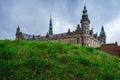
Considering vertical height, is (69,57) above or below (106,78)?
above

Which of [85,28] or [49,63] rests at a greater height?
[85,28]

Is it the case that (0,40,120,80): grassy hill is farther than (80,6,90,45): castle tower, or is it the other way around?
(80,6,90,45): castle tower

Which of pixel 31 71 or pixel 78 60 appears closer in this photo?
pixel 31 71

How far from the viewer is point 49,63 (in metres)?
7.75

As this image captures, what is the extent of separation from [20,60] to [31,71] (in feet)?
1.94

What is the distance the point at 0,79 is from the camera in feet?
22.5

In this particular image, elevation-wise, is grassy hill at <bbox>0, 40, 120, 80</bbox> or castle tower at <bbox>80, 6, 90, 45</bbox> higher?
castle tower at <bbox>80, 6, 90, 45</bbox>

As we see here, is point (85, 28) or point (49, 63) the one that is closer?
point (49, 63)

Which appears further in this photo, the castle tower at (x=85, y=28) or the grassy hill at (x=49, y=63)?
the castle tower at (x=85, y=28)

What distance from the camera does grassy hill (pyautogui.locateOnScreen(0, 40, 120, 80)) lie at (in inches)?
285

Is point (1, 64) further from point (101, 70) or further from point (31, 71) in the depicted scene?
point (101, 70)

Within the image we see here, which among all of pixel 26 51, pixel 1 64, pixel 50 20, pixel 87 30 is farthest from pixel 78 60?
pixel 50 20

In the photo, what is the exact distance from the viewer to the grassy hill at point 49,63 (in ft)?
23.7

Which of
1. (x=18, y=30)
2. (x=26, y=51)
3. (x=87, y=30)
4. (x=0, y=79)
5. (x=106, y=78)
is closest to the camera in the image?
(x=0, y=79)
